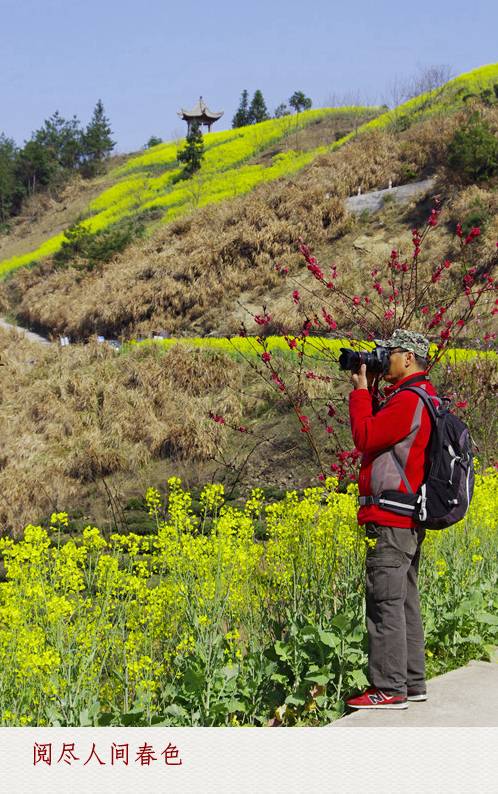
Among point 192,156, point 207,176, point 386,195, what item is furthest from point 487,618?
point 192,156

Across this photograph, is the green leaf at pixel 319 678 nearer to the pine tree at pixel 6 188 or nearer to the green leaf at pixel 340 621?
the green leaf at pixel 340 621

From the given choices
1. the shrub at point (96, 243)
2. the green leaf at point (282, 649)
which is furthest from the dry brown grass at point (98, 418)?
the shrub at point (96, 243)

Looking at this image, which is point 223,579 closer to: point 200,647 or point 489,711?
point 200,647

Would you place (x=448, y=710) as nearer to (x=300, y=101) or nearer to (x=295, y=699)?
(x=295, y=699)

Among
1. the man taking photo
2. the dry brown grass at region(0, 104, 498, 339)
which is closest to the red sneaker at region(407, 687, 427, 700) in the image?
the man taking photo

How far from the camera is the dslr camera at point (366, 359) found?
12.4 feet

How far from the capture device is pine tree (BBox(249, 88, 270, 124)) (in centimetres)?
7269

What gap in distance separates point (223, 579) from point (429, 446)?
3.80 ft

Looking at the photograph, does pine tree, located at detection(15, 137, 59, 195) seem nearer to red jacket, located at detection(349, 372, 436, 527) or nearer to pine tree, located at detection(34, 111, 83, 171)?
pine tree, located at detection(34, 111, 83, 171)

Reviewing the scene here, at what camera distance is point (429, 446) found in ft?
12.1

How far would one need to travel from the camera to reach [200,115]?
66000mm

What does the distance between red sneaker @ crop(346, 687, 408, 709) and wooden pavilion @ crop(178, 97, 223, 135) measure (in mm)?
66413

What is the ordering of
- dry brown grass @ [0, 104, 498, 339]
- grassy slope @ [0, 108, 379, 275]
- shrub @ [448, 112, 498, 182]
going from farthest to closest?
grassy slope @ [0, 108, 379, 275], dry brown grass @ [0, 104, 498, 339], shrub @ [448, 112, 498, 182]
